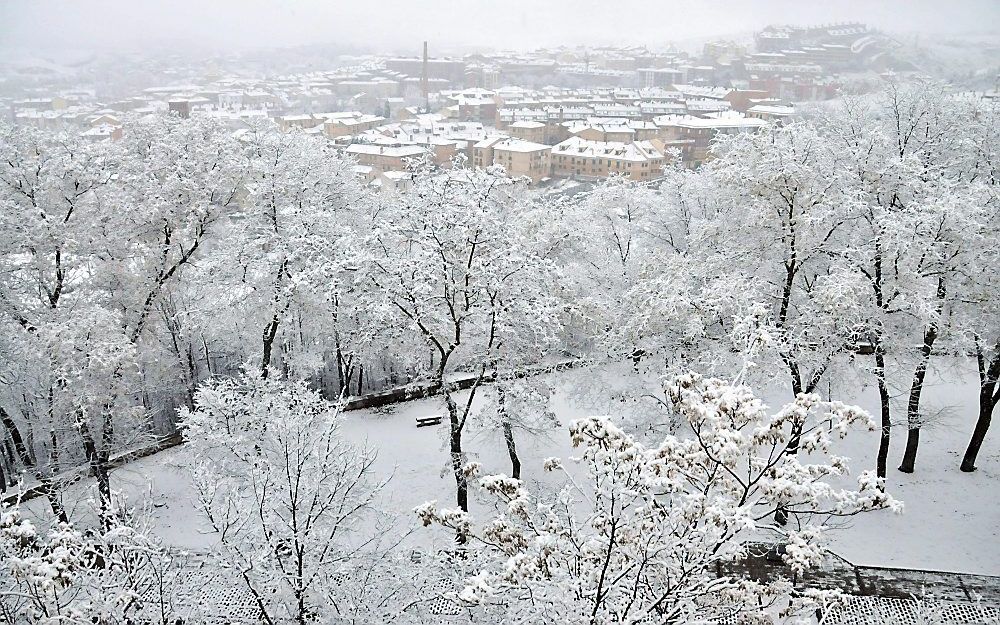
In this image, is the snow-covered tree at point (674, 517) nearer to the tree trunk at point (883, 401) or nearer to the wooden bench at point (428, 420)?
the tree trunk at point (883, 401)

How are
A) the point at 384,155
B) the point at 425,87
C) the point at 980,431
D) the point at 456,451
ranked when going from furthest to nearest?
1. the point at 425,87
2. the point at 384,155
3. the point at 980,431
4. the point at 456,451

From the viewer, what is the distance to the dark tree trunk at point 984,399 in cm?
1458

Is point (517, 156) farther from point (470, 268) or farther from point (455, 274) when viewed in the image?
point (470, 268)

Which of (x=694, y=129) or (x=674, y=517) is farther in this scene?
(x=694, y=129)

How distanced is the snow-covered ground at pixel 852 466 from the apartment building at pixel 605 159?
41141 mm

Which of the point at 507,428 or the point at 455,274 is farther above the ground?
the point at 455,274

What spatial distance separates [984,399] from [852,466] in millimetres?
3025

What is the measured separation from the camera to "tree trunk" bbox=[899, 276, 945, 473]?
535 inches

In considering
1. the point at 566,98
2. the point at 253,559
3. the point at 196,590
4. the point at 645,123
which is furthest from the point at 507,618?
the point at 566,98

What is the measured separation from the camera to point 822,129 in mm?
17250

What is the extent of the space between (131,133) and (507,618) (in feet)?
58.5

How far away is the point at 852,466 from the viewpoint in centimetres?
1659

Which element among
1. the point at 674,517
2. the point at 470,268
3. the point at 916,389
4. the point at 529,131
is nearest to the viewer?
the point at 674,517

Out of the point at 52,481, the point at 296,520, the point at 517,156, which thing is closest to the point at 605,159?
the point at 517,156
